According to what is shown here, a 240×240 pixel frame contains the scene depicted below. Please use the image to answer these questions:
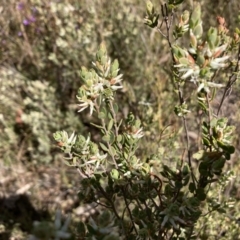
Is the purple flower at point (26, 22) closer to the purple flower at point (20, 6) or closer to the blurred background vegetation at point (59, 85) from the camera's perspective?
the blurred background vegetation at point (59, 85)

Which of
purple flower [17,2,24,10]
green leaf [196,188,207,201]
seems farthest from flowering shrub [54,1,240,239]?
purple flower [17,2,24,10]

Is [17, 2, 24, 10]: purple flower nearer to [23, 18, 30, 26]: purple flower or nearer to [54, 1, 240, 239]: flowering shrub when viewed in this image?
[23, 18, 30, 26]: purple flower

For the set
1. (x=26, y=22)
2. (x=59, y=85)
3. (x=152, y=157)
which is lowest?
(x=59, y=85)

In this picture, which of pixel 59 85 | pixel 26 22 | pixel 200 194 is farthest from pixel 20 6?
pixel 200 194

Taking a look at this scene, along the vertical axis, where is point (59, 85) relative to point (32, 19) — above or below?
below

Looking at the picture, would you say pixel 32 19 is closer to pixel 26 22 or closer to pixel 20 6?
pixel 26 22

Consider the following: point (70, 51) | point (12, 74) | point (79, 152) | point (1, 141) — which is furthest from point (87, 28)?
point (79, 152)

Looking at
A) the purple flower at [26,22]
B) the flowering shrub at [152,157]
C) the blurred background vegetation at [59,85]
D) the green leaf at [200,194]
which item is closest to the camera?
the flowering shrub at [152,157]

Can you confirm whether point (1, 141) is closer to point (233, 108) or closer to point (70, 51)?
point (70, 51)

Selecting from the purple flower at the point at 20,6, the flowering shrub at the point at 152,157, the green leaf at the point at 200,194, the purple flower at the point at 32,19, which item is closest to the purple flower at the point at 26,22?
the purple flower at the point at 32,19
